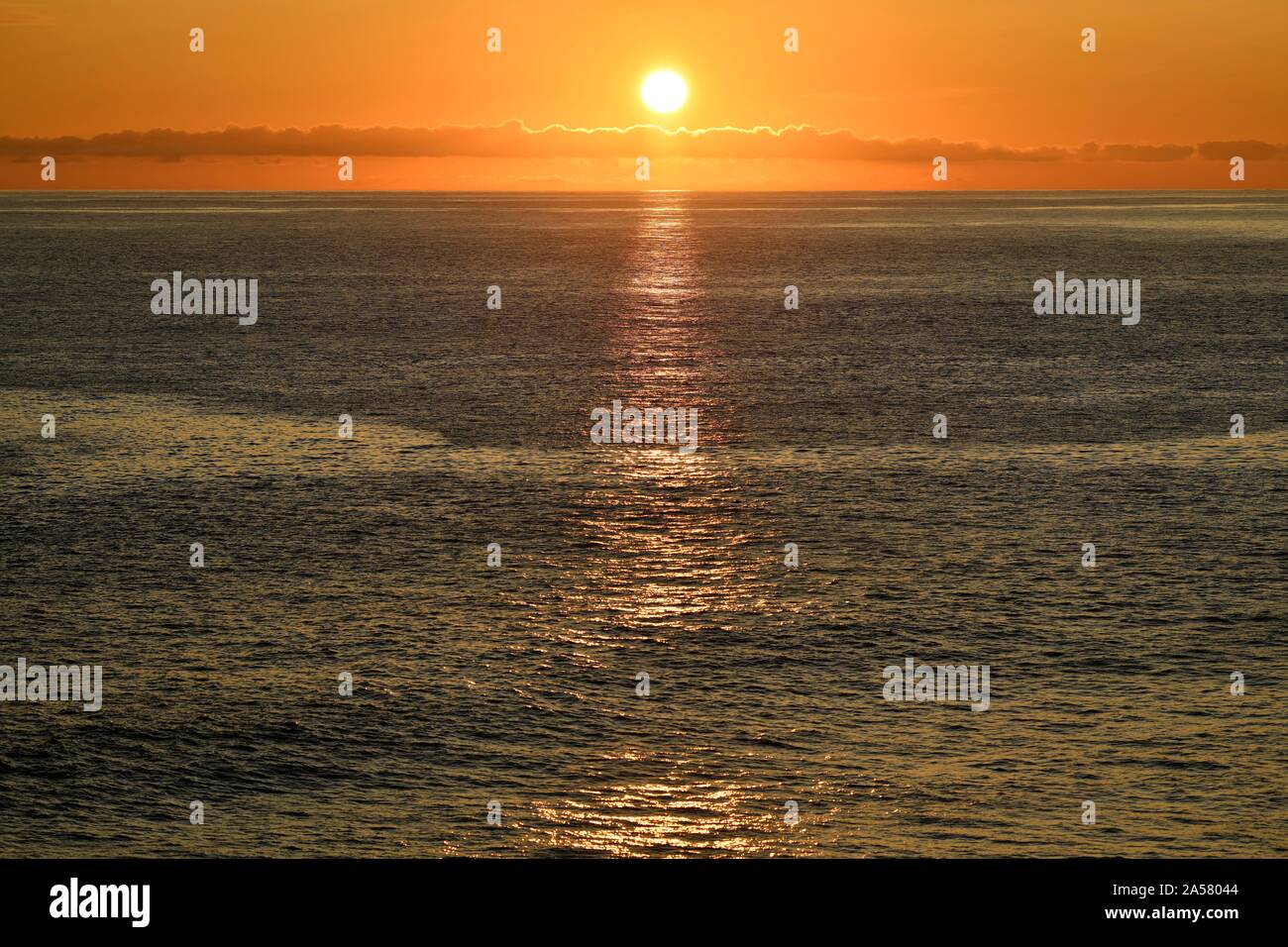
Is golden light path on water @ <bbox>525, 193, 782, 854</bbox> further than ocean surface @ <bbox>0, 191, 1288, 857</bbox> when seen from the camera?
No

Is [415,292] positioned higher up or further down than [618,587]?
higher up

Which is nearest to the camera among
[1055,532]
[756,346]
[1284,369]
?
[1055,532]

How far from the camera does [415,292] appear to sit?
164m

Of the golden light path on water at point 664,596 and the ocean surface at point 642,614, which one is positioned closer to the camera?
the golden light path on water at point 664,596

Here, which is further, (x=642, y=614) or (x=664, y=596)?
(x=664, y=596)

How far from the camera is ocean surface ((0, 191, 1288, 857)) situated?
106 ft

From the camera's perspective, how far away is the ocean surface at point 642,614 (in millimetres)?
32406

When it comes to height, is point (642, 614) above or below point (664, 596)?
below

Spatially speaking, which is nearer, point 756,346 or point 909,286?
point 756,346

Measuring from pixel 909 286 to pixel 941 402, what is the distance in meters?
90.9

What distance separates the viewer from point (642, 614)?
1761 inches

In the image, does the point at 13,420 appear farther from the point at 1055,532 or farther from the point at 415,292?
the point at 415,292
